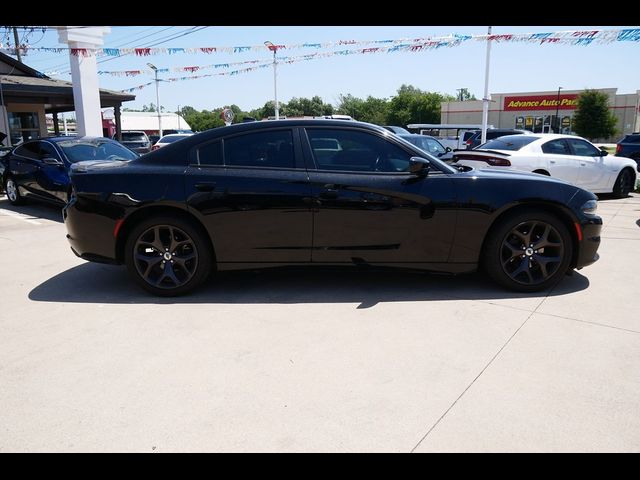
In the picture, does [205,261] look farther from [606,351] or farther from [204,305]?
[606,351]

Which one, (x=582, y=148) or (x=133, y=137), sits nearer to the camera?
(x=582, y=148)

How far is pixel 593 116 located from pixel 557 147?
43.7m

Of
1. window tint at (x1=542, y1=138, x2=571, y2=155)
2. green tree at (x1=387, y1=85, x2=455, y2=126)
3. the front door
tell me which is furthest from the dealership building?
the front door

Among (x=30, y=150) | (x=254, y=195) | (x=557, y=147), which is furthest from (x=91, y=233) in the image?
(x=557, y=147)

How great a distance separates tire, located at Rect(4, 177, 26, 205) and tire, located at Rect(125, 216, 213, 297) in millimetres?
6985

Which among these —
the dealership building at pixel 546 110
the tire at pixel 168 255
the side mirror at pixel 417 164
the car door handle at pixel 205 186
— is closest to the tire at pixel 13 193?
the tire at pixel 168 255

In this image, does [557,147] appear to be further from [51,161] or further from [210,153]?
[51,161]

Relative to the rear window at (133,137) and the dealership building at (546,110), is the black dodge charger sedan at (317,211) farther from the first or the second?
the dealership building at (546,110)

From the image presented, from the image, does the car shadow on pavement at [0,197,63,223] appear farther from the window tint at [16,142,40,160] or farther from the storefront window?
the storefront window

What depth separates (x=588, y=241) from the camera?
4.40 m

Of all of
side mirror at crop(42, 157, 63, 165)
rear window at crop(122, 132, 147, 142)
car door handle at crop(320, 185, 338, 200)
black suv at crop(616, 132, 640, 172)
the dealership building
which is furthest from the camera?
the dealership building

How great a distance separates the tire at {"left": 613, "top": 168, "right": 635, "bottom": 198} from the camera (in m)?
10.6

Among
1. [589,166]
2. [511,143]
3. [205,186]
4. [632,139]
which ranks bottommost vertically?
[589,166]

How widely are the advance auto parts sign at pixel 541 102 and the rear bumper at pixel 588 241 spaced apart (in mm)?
55187
